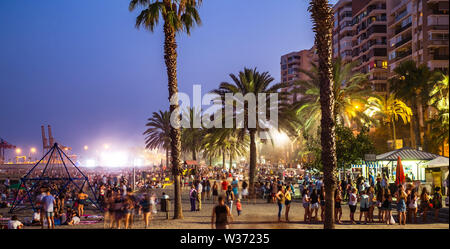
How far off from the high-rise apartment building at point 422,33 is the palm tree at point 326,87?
43377mm

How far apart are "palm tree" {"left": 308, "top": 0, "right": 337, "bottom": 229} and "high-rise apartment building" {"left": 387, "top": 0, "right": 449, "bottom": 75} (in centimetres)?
4338

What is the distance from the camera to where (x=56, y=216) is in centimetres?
2036

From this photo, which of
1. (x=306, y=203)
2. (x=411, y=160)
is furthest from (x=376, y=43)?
(x=306, y=203)

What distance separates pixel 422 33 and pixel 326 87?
172 feet

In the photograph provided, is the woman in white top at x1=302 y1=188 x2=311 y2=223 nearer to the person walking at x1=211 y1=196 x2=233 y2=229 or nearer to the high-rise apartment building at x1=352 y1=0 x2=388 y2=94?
the person walking at x1=211 y1=196 x2=233 y2=229

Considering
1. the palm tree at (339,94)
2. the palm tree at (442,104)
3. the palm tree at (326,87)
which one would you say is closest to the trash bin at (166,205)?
the palm tree at (326,87)

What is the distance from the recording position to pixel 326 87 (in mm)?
15055

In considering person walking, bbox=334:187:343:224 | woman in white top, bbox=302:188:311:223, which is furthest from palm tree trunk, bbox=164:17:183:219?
person walking, bbox=334:187:343:224

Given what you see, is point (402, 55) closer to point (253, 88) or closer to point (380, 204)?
point (253, 88)

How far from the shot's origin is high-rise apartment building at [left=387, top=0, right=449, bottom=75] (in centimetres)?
5822

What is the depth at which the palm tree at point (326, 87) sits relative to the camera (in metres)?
14.8

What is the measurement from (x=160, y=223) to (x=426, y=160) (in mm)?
18863

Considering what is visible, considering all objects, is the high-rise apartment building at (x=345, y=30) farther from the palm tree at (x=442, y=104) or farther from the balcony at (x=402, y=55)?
the palm tree at (x=442, y=104)
